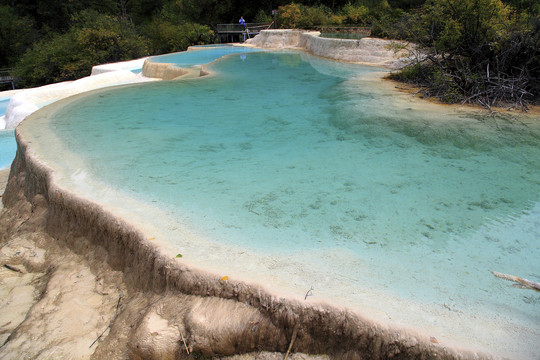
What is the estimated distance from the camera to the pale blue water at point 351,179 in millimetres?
3029

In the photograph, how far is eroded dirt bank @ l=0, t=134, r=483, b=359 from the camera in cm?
236

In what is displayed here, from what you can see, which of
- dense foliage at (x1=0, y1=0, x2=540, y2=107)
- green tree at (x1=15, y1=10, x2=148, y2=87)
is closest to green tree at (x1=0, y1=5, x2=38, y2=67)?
dense foliage at (x1=0, y1=0, x2=540, y2=107)

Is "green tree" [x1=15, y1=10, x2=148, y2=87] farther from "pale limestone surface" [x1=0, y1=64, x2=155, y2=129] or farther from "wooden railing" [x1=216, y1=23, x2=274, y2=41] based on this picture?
"pale limestone surface" [x1=0, y1=64, x2=155, y2=129]

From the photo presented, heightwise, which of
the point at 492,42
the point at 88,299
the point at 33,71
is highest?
the point at 492,42

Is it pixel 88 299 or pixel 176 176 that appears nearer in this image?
pixel 88 299

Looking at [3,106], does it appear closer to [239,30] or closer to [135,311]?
[135,311]

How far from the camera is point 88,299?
127 inches

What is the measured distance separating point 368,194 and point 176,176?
7.25 ft

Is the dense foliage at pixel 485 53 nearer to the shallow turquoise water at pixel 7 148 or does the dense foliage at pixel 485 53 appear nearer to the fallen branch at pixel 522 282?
the fallen branch at pixel 522 282

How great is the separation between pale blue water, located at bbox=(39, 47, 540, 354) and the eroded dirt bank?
50 cm

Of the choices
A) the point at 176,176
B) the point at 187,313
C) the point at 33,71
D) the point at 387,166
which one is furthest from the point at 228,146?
the point at 33,71

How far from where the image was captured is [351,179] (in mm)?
4527

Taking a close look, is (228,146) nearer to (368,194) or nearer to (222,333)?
(368,194)

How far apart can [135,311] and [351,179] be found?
8.96 ft
